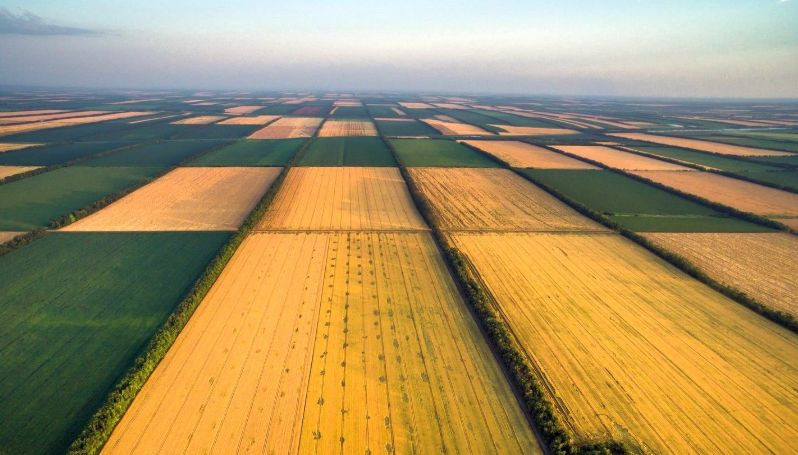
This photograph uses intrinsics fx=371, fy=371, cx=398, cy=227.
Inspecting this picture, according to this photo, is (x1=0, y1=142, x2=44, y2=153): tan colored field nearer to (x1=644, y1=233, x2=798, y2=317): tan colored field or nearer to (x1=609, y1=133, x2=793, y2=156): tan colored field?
(x1=644, y1=233, x2=798, y2=317): tan colored field

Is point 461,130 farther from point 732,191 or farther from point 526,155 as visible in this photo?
point 732,191

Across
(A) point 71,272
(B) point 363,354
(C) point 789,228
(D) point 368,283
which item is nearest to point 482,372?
(B) point 363,354

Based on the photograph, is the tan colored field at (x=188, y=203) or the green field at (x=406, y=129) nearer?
the tan colored field at (x=188, y=203)

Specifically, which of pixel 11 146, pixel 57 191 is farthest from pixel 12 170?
pixel 11 146

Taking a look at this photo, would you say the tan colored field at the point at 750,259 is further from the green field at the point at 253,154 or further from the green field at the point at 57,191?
the green field at the point at 57,191

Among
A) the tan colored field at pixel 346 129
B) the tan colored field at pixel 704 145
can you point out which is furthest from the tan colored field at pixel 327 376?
the tan colored field at pixel 704 145

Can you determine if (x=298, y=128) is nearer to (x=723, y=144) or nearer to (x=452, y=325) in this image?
(x=452, y=325)
